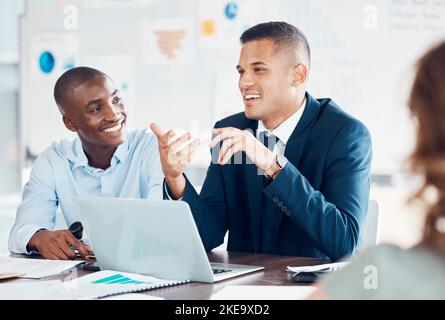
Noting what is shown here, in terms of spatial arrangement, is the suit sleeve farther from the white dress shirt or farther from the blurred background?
the blurred background

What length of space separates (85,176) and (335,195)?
3.58 ft

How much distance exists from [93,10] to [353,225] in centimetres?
268

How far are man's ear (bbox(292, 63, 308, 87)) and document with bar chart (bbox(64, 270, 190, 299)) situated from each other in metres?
1.09

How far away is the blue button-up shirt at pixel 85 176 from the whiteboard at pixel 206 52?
124 centimetres

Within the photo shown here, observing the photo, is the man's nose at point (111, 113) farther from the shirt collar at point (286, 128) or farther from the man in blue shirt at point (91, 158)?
the shirt collar at point (286, 128)

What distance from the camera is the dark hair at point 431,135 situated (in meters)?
0.96

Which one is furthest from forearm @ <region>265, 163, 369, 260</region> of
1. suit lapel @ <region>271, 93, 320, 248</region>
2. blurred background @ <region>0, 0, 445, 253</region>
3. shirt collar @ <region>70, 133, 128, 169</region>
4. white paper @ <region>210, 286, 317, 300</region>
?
blurred background @ <region>0, 0, 445, 253</region>

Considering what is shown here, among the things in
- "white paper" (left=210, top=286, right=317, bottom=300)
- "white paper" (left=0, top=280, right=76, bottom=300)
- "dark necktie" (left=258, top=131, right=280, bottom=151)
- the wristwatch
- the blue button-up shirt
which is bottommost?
"white paper" (left=0, top=280, right=76, bottom=300)

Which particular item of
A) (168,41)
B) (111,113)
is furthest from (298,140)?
(168,41)

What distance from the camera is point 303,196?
213cm

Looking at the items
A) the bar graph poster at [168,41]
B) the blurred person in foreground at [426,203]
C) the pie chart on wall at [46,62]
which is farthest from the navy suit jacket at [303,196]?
the pie chart on wall at [46,62]

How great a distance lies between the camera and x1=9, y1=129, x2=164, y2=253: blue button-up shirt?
2.77 m

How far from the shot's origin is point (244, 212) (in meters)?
2.51
